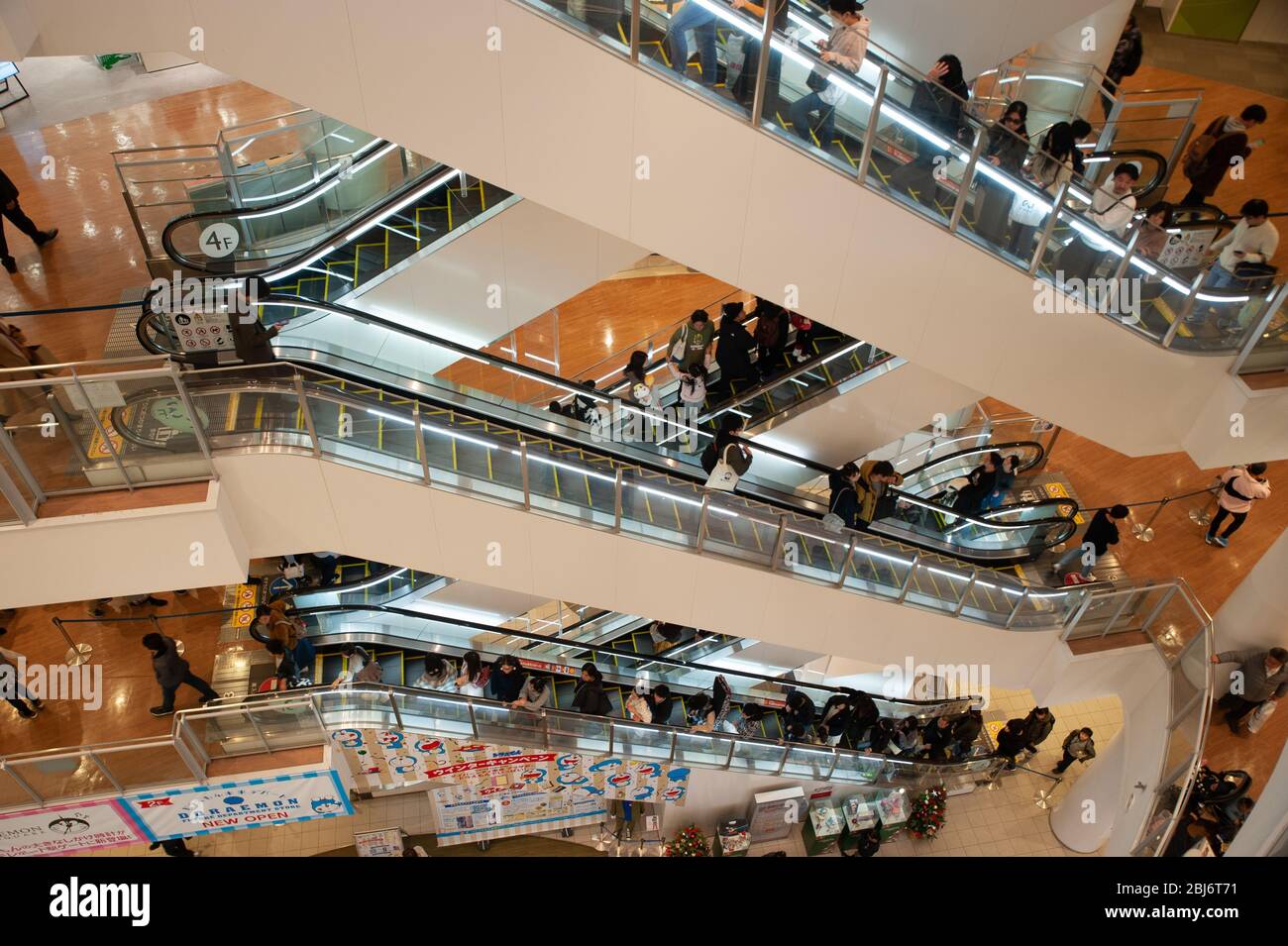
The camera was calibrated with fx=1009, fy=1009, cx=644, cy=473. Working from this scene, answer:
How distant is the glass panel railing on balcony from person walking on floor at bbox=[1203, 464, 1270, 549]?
9.13ft

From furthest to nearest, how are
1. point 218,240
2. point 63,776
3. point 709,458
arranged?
1. point 709,458
2. point 218,240
3. point 63,776

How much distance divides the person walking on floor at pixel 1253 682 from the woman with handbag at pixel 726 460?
462cm

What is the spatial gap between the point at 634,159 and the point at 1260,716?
7.23 m

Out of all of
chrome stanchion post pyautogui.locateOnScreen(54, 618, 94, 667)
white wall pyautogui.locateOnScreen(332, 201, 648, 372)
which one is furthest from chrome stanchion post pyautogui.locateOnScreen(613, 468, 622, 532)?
chrome stanchion post pyautogui.locateOnScreen(54, 618, 94, 667)

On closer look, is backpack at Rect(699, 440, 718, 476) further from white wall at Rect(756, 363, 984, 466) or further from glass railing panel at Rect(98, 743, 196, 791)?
glass railing panel at Rect(98, 743, 196, 791)

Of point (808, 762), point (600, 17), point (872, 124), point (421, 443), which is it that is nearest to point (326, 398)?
Answer: point (421, 443)

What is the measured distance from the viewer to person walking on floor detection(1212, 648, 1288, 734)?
876 cm

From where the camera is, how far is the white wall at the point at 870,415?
955 centimetres

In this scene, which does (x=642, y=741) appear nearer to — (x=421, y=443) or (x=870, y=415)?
(x=870, y=415)

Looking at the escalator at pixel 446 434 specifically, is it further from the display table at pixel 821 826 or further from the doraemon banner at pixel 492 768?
the display table at pixel 821 826

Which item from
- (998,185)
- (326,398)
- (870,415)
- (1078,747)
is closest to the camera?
(326,398)

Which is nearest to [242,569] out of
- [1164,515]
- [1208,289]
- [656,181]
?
[656,181]

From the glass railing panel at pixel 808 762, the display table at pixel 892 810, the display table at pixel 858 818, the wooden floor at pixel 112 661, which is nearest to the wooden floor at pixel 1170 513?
the display table at pixel 892 810

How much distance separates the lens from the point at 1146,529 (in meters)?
11.4
